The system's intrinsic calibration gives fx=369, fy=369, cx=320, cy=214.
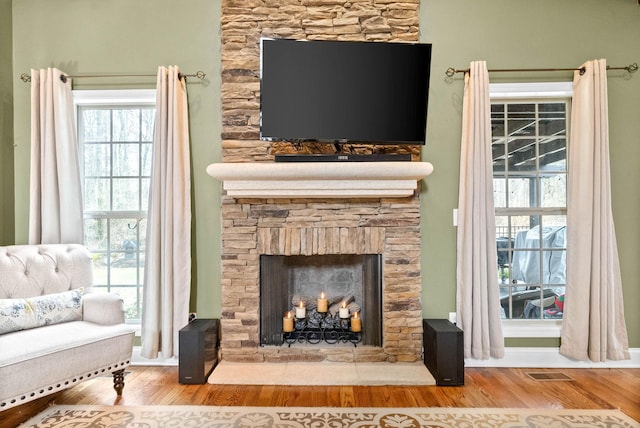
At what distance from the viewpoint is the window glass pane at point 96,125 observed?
3.08 metres

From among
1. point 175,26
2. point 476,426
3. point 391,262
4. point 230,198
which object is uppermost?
point 175,26

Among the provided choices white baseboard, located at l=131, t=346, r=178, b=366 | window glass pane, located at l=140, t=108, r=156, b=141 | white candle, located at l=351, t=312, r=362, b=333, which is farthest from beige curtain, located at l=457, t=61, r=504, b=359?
window glass pane, located at l=140, t=108, r=156, b=141

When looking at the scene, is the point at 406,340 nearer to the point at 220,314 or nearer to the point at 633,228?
the point at 220,314

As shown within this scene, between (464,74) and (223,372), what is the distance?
2834 millimetres

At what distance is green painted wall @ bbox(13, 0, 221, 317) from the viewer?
9.49 ft

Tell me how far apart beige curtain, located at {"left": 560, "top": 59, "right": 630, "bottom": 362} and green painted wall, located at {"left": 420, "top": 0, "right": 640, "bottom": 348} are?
21 centimetres

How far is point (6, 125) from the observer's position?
9.60 ft

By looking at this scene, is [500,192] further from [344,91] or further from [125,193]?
[125,193]

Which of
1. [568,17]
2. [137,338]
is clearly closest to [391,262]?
[137,338]

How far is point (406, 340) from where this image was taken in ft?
9.09

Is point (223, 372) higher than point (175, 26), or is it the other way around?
point (175, 26)

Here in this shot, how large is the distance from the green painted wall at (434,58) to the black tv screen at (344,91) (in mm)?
408

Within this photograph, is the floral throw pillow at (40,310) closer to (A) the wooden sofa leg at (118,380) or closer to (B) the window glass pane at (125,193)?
(A) the wooden sofa leg at (118,380)

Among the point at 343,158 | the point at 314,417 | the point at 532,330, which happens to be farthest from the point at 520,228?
the point at 314,417
